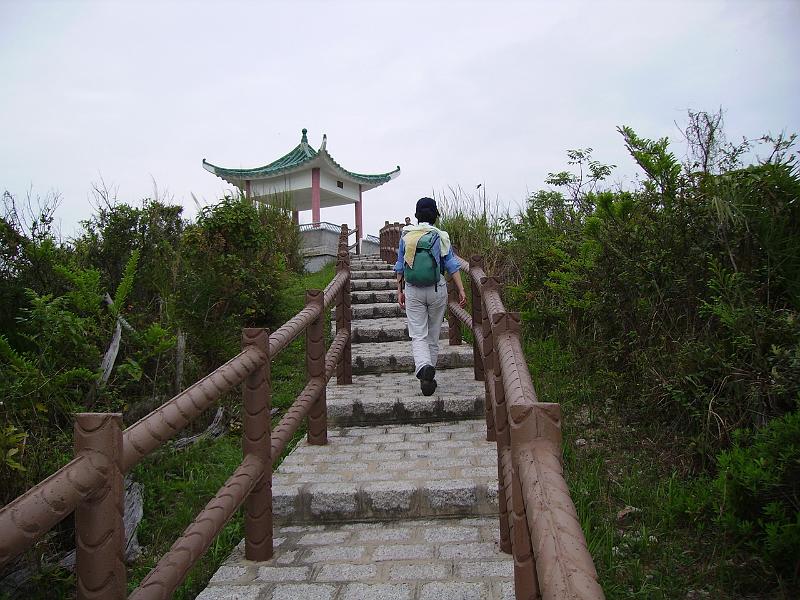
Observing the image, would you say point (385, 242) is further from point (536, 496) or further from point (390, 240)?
point (536, 496)

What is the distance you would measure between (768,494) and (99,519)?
237cm

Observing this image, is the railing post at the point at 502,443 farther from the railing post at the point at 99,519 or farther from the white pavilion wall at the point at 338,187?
the white pavilion wall at the point at 338,187

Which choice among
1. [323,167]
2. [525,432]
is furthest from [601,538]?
[323,167]

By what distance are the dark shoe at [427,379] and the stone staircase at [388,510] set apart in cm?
6

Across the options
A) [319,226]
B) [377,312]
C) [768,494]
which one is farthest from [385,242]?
[768,494]

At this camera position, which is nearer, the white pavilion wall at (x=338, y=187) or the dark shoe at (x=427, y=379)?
the dark shoe at (x=427, y=379)

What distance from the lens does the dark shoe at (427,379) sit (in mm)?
4843

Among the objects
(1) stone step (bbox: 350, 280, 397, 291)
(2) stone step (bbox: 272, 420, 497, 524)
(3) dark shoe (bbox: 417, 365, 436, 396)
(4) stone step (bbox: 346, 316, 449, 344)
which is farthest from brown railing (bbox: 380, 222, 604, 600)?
(1) stone step (bbox: 350, 280, 397, 291)

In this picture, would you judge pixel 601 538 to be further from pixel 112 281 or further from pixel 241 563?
pixel 112 281

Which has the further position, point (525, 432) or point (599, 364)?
point (599, 364)

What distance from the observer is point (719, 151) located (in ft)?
13.1

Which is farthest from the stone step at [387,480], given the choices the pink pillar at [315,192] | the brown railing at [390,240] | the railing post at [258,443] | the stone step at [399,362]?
the pink pillar at [315,192]

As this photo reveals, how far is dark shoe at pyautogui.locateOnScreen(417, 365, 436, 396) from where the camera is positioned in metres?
4.84

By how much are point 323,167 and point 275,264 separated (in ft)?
38.4
